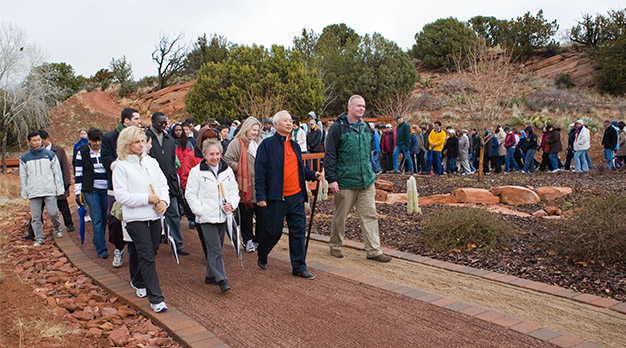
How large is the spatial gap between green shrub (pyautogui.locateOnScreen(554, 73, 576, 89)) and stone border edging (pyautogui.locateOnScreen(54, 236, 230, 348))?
37028mm

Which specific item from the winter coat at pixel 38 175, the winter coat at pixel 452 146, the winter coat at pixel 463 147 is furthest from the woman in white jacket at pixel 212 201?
the winter coat at pixel 463 147

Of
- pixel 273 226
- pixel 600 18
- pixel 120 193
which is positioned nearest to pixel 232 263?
pixel 273 226

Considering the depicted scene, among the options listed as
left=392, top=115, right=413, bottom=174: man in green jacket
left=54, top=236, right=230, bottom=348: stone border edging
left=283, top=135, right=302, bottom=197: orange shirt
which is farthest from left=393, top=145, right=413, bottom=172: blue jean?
left=54, top=236, right=230, bottom=348: stone border edging

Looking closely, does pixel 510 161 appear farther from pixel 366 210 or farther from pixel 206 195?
pixel 206 195

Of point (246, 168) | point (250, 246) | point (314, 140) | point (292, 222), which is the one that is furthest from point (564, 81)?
point (292, 222)

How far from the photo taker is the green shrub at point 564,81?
3722cm

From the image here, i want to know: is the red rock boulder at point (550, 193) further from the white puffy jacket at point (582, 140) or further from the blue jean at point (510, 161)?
the blue jean at point (510, 161)

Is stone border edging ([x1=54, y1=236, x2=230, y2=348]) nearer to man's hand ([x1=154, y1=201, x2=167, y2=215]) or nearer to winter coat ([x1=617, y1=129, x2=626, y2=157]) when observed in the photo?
man's hand ([x1=154, y1=201, x2=167, y2=215])

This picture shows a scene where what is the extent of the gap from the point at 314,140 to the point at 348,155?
27.0 ft

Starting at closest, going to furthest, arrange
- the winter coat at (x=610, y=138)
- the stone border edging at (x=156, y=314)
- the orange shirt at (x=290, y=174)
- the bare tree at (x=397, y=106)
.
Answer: the stone border edging at (x=156, y=314) → the orange shirt at (x=290, y=174) → the winter coat at (x=610, y=138) → the bare tree at (x=397, y=106)

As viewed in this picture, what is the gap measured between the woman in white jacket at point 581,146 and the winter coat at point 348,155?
506 inches

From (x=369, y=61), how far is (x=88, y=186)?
34.2m

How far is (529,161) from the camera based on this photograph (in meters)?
18.4

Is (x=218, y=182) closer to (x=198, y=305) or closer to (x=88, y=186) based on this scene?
(x=198, y=305)
